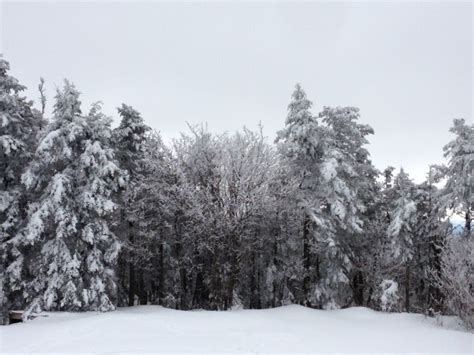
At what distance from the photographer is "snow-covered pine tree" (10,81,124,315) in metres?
18.9

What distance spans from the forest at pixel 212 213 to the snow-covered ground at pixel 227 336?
334 centimetres

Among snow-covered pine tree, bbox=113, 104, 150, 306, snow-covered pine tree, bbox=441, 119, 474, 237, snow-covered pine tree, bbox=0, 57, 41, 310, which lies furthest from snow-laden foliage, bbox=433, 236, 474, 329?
snow-covered pine tree, bbox=0, 57, 41, 310

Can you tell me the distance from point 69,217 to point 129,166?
786cm

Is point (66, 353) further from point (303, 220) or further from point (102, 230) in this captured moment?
point (303, 220)

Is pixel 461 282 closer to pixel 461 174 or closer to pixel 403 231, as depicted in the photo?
pixel 461 174

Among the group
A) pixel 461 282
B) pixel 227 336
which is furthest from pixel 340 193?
pixel 227 336

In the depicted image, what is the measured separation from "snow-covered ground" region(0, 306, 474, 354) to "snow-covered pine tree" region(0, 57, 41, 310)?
4.13 m

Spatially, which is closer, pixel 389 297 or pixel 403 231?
pixel 389 297

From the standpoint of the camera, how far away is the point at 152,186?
2359 cm

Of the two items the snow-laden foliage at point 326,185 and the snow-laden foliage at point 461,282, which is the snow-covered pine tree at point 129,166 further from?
the snow-laden foliage at point 461,282

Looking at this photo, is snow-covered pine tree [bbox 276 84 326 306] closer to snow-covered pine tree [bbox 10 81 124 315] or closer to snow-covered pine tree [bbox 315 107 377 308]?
snow-covered pine tree [bbox 315 107 377 308]

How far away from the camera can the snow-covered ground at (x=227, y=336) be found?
1107 cm

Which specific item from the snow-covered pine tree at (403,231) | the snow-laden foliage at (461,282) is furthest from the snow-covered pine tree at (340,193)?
the snow-laden foliage at (461,282)

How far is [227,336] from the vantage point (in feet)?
41.0
